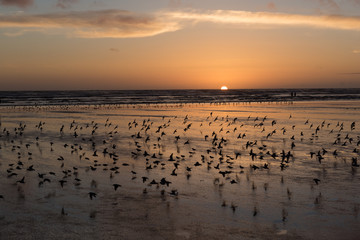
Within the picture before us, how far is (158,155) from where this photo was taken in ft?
68.5

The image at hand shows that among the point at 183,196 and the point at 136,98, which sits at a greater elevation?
the point at 136,98

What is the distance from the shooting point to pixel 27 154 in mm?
21062

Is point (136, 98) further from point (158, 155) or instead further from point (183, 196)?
point (183, 196)

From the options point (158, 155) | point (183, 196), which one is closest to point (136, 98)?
point (158, 155)

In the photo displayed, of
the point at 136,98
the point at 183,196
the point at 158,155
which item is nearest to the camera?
the point at 183,196

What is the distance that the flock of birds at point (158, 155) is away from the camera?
15492 millimetres

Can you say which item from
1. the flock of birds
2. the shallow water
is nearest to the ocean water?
the flock of birds

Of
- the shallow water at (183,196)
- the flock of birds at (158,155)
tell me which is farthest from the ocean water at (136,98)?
the shallow water at (183,196)

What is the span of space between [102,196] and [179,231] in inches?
156

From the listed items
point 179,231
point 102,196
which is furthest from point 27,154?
point 179,231

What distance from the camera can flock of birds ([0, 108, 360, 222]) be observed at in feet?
50.8

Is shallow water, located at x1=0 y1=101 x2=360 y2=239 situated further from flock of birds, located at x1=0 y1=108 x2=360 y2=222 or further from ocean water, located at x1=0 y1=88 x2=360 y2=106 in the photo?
ocean water, located at x1=0 y1=88 x2=360 y2=106

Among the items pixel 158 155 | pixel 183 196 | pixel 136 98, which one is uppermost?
pixel 136 98

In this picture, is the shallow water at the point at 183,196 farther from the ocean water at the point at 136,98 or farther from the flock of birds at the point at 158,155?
the ocean water at the point at 136,98
